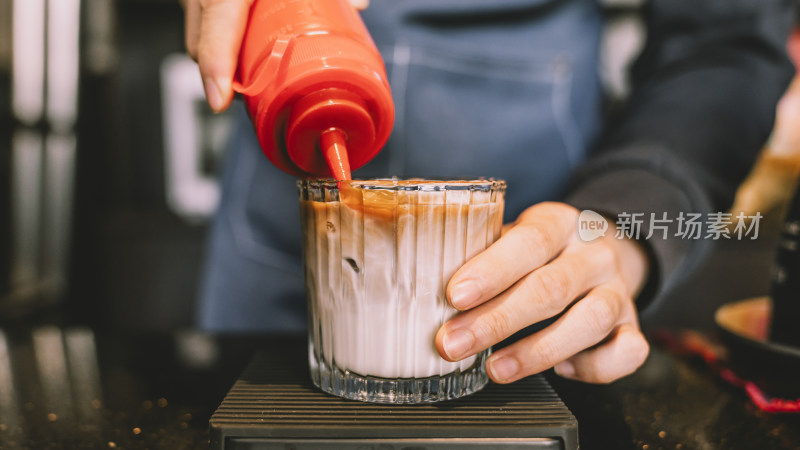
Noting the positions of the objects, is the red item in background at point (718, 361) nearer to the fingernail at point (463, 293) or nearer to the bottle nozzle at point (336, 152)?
the fingernail at point (463, 293)

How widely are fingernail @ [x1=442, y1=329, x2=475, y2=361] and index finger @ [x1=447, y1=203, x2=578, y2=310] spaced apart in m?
0.03

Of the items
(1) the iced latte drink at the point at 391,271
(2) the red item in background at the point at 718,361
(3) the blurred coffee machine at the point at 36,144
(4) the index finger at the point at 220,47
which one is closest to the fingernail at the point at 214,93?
(4) the index finger at the point at 220,47

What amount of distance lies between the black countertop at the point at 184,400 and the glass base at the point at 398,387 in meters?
0.12

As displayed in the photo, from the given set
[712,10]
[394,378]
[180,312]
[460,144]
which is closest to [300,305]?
[460,144]

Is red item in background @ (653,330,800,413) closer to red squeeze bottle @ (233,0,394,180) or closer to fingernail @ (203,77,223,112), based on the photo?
red squeeze bottle @ (233,0,394,180)

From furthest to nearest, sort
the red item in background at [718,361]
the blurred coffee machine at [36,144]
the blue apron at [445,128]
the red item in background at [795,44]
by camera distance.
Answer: the blurred coffee machine at [36,144]
the red item in background at [795,44]
the blue apron at [445,128]
the red item in background at [718,361]

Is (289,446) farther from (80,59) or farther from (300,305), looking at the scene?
(80,59)

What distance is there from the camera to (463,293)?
0.48 meters

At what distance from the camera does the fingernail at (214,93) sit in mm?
494

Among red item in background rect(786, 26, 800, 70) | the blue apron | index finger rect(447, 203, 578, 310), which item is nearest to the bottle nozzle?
index finger rect(447, 203, 578, 310)

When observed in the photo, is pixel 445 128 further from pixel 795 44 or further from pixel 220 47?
pixel 795 44

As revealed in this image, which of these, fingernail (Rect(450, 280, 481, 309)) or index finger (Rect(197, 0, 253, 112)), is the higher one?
index finger (Rect(197, 0, 253, 112))

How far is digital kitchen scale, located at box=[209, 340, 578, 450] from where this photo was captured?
439mm

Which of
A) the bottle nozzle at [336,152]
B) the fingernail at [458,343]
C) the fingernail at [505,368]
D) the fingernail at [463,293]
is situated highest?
the bottle nozzle at [336,152]
